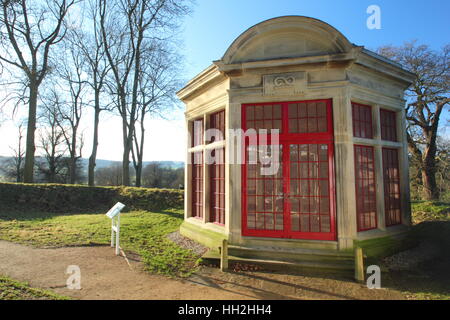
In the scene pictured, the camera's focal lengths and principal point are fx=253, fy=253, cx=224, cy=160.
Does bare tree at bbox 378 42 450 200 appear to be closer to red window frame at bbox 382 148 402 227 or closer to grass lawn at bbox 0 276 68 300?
red window frame at bbox 382 148 402 227

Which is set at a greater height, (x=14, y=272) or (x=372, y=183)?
(x=372, y=183)

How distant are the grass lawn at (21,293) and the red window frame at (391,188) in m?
6.94

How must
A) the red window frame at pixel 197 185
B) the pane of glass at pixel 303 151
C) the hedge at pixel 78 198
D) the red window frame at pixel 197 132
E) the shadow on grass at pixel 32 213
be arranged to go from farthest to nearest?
the hedge at pixel 78 198 → the shadow on grass at pixel 32 213 → the red window frame at pixel 197 132 → the red window frame at pixel 197 185 → the pane of glass at pixel 303 151

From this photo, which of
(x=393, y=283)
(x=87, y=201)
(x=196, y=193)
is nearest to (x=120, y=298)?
(x=196, y=193)

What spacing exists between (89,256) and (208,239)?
8.77ft

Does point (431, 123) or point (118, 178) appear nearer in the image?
point (431, 123)

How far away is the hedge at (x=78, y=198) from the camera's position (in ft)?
37.9

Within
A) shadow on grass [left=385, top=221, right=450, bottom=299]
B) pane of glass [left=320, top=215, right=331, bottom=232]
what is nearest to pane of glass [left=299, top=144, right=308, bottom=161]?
pane of glass [left=320, top=215, right=331, bottom=232]

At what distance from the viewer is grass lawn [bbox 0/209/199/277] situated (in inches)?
210

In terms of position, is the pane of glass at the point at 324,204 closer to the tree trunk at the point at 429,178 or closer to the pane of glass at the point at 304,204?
the pane of glass at the point at 304,204

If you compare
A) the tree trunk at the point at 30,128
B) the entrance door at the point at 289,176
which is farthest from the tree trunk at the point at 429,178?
the tree trunk at the point at 30,128

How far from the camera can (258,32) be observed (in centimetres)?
548
